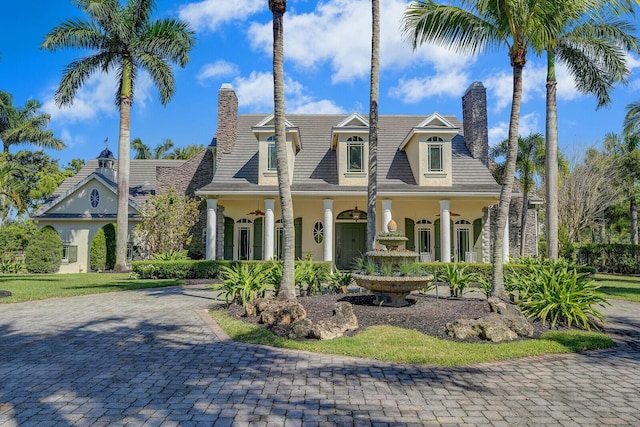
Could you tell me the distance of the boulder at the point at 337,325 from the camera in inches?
274

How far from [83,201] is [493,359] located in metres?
25.4

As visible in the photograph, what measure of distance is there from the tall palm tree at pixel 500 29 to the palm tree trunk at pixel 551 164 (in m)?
7.65

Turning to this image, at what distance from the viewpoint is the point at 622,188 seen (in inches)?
1195


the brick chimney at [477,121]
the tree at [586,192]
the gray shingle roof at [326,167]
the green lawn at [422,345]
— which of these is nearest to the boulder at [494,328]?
the green lawn at [422,345]

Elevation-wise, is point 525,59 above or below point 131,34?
below

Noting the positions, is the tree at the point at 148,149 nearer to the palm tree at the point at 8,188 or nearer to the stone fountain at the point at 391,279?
the palm tree at the point at 8,188

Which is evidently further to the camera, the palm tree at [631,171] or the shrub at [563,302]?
Result: the palm tree at [631,171]

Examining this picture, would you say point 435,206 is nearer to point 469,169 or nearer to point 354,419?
point 469,169

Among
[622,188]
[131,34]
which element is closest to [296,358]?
[131,34]

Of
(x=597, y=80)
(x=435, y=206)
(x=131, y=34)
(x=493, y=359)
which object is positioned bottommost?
(x=493, y=359)

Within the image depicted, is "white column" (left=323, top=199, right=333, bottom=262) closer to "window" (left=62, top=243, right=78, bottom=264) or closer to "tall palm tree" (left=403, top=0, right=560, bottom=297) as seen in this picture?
"tall palm tree" (left=403, top=0, right=560, bottom=297)

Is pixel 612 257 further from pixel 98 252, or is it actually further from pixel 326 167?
pixel 98 252

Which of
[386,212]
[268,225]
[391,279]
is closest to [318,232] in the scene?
[268,225]

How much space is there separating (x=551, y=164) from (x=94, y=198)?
2501 centimetres
